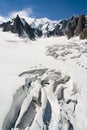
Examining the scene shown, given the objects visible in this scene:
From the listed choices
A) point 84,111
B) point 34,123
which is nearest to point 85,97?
point 84,111

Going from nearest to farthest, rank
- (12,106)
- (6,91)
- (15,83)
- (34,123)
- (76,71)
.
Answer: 1. (34,123)
2. (12,106)
3. (6,91)
4. (15,83)
5. (76,71)

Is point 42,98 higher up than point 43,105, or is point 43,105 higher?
point 42,98

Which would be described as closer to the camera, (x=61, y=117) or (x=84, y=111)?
(x=61, y=117)

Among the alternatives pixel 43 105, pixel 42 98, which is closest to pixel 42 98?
pixel 42 98

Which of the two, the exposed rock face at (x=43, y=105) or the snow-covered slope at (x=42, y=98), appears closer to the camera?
the exposed rock face at (x=43, y=105)

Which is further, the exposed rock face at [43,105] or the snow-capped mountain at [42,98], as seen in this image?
the snow-capped mountain at [42,98]

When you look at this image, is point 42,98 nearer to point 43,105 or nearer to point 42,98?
point 42,98

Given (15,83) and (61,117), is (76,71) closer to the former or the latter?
(15,83)

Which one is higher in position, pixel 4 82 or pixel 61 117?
pixel 4 82
